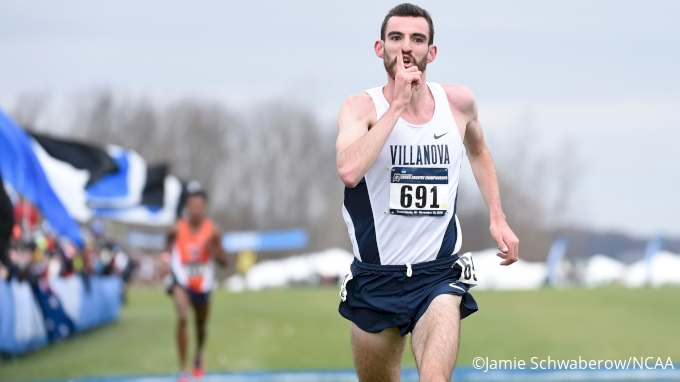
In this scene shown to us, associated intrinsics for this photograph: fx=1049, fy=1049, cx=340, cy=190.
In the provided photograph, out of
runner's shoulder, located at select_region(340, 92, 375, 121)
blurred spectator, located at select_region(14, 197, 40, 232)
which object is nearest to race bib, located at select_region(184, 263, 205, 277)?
blurred spectator, located at select_region(14, 197, 40, 232)

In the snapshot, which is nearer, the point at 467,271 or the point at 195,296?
the point at 467,271

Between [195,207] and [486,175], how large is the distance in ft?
24.8

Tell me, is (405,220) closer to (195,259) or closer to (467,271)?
(467,271)

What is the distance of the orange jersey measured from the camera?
1382 centimetres

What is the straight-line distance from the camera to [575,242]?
69625 mm

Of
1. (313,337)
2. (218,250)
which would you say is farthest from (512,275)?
(218,250)

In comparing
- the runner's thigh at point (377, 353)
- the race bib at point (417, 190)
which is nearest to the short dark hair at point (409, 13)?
the race bib at point (417, 190)

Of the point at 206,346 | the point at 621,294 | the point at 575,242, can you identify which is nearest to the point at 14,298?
the point at 206,346

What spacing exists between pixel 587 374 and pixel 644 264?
47.7 m

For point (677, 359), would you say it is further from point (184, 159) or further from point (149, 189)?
point (184, 159)

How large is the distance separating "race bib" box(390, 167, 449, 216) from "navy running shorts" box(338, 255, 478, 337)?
13.1 inches

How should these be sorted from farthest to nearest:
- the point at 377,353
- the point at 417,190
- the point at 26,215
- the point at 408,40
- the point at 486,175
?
the point at 26,215 → the point at 486,175 → the point at 377,353 → the point at 417,190 → the point at 408,40

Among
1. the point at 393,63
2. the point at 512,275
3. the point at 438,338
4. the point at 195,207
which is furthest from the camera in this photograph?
the point at 512,275

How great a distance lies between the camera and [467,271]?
6375 millimetres
